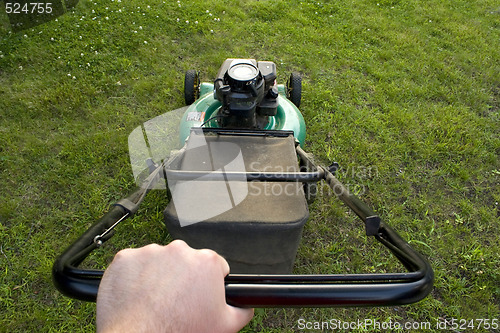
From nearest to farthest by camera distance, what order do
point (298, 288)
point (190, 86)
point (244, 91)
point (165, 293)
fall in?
point (165, 293) < point (298, 288) < point (244, 91) < point (190, 86)

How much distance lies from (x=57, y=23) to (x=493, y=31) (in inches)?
189

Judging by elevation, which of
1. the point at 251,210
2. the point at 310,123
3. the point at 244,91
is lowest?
the point at 310,123

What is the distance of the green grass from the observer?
191 cm

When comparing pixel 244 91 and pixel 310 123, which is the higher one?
pixel 244 91

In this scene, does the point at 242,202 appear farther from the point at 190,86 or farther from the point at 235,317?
the point at 190,86

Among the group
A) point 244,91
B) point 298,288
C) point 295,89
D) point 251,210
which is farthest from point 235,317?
point 295,89

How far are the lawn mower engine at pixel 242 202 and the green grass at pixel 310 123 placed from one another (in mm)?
628

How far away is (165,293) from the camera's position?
1.90 feet

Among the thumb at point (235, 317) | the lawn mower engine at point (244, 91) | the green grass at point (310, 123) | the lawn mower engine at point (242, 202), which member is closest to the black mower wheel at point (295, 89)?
the green grass at point (310, 123)

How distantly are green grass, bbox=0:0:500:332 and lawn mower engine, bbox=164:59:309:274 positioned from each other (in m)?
0.63

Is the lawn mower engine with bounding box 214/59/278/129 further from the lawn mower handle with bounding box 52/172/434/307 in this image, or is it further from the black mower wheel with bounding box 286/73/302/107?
the lawn mower handle with bounding box 52/172/434/307

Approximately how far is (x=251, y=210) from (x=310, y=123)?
5.30 feet

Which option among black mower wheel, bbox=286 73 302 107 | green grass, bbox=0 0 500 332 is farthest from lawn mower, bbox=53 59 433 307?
green grass, bbox=0 0 500 332

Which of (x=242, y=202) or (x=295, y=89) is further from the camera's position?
(x=295, y=89)
